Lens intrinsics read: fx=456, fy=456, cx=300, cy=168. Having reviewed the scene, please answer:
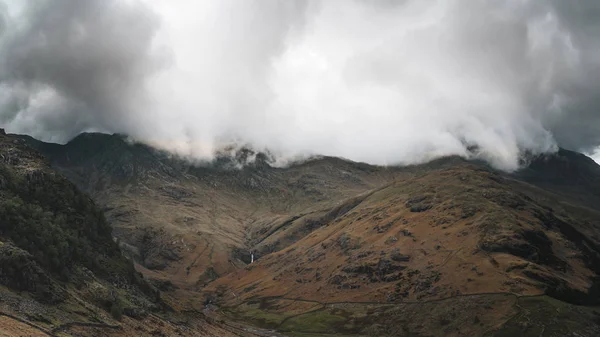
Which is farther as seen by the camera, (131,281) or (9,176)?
(131,281)

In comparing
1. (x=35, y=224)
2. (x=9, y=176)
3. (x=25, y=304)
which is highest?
(x=9, y=176)

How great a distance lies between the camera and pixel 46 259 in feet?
440

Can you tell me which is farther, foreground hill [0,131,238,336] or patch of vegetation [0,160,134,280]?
patch of vegetation [0,160,134,280]

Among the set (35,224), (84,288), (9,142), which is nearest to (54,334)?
(84,288)

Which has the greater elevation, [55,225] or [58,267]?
[55,225]

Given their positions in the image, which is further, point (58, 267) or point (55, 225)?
point (55, 225)

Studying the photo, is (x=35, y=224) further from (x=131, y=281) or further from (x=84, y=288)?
(x=131, y=281)

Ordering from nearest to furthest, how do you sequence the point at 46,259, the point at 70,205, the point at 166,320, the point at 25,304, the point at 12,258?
1. the point at 25,304
2. the point at 12,258
3. the point at 46,259
4. the point at 166,320
5. the point at 70,205

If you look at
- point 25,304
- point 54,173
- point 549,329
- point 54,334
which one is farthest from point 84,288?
point 549,329

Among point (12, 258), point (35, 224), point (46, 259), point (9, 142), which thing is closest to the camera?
point (12, 258)

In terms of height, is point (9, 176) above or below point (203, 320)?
above

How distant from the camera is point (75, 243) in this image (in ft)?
519

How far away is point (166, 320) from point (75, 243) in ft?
137

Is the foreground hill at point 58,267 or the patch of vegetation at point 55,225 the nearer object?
the foreground hill at point 58,267
